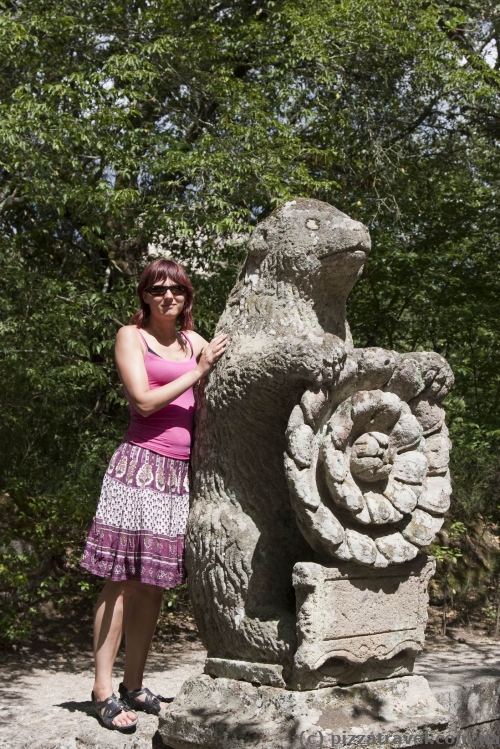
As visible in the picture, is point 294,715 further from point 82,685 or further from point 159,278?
point 82,685

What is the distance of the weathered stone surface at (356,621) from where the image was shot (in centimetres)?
301

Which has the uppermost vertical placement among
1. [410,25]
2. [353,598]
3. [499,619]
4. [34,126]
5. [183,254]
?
[410,25]

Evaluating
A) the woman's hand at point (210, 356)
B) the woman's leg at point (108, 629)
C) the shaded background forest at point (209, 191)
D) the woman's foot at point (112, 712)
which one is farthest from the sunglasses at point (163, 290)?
the shaded background forest at point (209, 191)

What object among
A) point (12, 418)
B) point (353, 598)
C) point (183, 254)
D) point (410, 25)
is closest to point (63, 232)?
point (183, 254)

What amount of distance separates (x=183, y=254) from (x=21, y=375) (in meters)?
1.75

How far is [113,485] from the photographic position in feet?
11.2

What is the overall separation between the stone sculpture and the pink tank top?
0.09m

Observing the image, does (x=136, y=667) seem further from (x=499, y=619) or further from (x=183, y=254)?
(x=499, y=619)

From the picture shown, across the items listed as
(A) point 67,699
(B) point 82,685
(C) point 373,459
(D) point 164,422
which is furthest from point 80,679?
(C) point 373,459

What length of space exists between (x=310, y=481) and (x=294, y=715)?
0.80 m

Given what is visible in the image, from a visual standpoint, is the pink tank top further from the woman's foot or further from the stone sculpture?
the woman's foot

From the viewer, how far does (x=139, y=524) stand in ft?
11.0

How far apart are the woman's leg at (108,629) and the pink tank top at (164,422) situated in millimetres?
543

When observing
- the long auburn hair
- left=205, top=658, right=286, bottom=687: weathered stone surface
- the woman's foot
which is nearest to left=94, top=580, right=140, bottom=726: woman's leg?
the woman's foot
